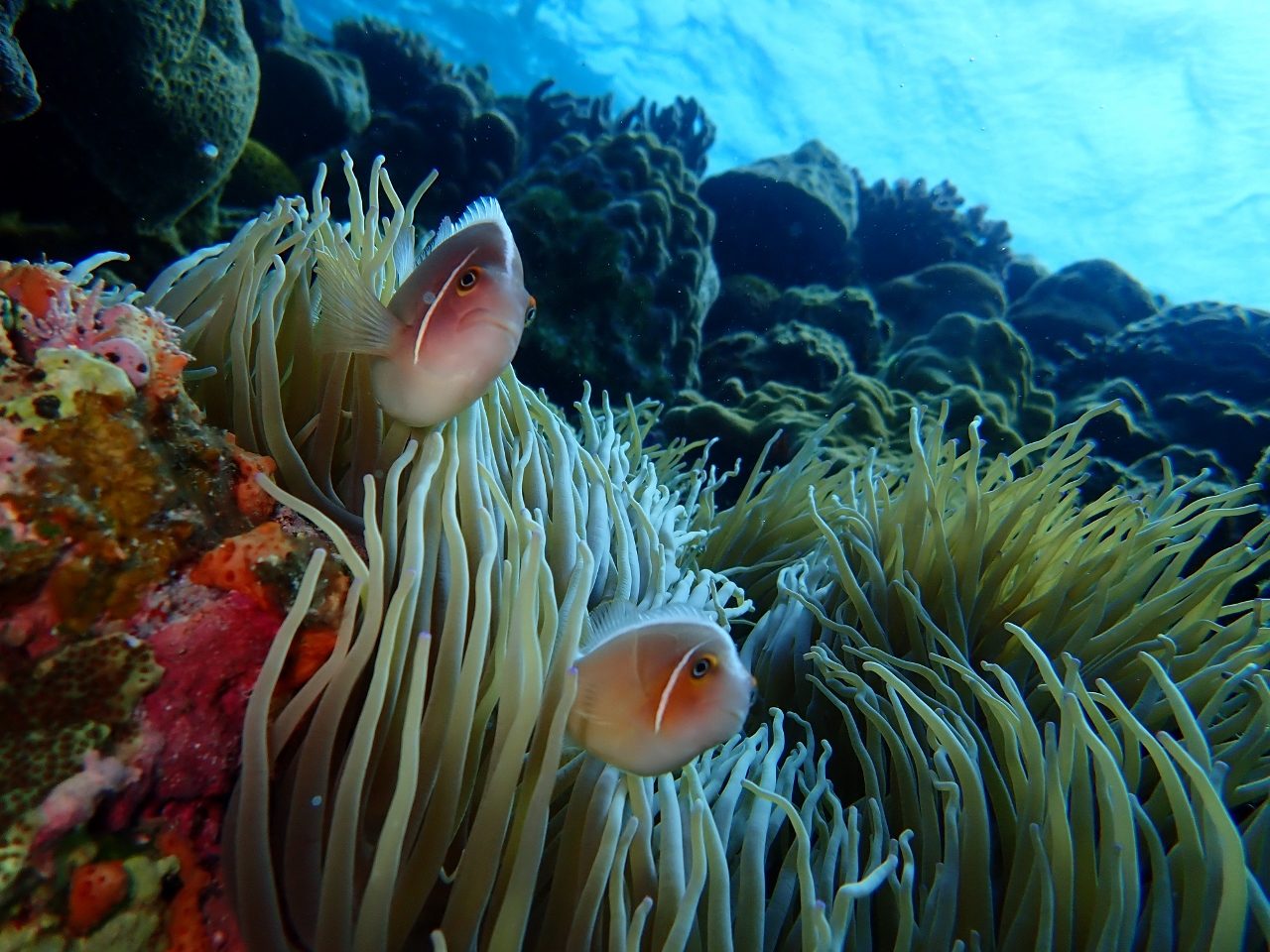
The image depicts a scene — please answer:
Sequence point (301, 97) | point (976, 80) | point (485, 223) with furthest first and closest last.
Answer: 1. point (976, 80)
2. point (301, 97)
3. point (485, 223)

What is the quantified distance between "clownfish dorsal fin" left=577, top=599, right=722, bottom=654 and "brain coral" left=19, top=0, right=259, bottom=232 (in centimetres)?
643

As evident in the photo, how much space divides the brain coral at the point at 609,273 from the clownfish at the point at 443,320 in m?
5.33

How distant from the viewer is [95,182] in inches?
228

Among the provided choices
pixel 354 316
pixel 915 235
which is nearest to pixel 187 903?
pixel 354 316

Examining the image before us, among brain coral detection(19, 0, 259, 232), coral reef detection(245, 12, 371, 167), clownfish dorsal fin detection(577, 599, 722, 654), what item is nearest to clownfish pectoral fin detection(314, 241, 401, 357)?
clownfish dorsal fin detection(577, 599, 722, 654)

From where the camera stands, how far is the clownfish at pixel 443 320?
1.51 metres

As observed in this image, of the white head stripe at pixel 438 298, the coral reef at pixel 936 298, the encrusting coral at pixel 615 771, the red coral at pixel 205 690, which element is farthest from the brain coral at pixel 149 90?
the coral reef at pixel 936 298

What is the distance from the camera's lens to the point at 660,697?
1.25 meters

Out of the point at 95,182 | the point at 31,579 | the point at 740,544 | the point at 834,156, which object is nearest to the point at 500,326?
the point at 31,579

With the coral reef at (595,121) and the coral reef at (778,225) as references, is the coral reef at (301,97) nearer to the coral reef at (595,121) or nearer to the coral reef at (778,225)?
the coral reef at (595,121)

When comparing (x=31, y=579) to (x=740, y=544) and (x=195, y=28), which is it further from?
(x=195, y=28)

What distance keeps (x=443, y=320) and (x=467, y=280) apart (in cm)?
10

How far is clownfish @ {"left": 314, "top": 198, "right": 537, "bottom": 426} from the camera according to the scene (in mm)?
1507

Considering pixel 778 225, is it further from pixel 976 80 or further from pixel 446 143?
pixel 976 80
